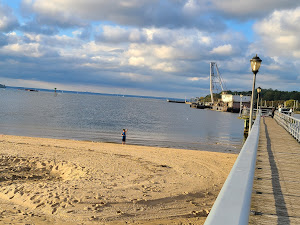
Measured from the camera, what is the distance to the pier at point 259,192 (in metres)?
1.71

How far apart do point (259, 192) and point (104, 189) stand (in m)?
5.97

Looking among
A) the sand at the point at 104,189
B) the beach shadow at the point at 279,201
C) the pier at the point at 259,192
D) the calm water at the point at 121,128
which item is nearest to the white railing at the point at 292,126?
the sand at the point at 104,189

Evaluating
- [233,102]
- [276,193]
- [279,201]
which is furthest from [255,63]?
[233,102]

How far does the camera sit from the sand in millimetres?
7535

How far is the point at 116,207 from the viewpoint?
8109 millimetres

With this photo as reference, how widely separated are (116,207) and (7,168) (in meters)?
6.46

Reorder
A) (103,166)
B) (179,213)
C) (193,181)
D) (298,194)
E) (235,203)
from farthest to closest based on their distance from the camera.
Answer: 1. (103,166)
2. (193,181)
3. (179,213)
4. (298,194)
5. (235,203)

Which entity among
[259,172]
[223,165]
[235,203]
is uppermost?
[235,203]

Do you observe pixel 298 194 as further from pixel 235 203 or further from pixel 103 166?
pixel 103 166

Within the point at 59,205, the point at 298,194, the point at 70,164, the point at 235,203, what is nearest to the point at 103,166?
the point at 70,164

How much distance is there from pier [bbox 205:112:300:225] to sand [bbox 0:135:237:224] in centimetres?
241

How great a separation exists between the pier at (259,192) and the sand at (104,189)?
241 cm

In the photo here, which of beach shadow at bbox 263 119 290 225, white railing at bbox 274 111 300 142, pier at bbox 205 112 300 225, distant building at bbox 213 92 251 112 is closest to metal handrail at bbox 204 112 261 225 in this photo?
pier at bbox 205 112 300 225

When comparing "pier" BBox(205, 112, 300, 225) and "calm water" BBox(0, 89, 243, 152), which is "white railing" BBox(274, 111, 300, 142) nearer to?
"calm water" BBox(0, 89, 243, 152)
